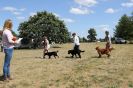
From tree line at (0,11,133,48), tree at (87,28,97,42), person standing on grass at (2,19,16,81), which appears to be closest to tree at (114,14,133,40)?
tree line at (0,11,133,48)

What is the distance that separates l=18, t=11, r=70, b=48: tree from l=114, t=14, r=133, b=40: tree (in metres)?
35.4

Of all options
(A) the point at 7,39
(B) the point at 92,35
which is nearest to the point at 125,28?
(B) the point at 92,35

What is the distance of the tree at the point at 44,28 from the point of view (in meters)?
56.9

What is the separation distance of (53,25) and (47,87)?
4654cm

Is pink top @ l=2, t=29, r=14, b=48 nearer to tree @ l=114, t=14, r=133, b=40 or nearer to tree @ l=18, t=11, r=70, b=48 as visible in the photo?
tree @ l=18, t=11, r=70, b=48

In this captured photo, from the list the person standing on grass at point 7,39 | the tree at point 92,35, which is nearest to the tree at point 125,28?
the tree at point 92,35

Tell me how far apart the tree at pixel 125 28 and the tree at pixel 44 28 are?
35.4 meters

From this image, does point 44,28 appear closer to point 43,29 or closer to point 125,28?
point 43,29

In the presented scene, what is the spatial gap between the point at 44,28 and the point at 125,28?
140ft

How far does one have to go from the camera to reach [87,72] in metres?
15.6

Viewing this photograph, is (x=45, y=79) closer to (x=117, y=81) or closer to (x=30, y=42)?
(x=117, y=81)

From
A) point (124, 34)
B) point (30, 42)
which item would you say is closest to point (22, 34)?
point (30, 42)

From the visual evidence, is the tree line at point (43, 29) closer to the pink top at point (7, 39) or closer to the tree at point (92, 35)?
the pink top at point (7, 39)

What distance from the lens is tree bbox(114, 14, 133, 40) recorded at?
9288cm
